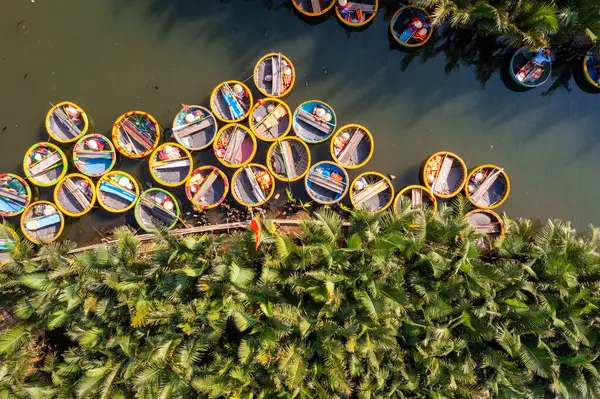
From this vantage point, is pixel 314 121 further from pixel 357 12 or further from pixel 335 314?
pixel 335 314

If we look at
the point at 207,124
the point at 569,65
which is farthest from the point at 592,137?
the point at 207,124

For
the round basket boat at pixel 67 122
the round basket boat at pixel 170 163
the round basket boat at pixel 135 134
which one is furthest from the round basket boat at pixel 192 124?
the round basket boat at pixel 67 122

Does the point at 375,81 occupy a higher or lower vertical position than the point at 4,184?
higher

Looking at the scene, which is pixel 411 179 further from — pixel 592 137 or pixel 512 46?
pixel 592 137

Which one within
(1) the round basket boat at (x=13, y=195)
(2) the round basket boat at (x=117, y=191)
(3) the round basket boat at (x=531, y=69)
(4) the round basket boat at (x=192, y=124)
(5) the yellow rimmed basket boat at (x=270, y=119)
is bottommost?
(1) the round basket boat at (x=13, y=195)

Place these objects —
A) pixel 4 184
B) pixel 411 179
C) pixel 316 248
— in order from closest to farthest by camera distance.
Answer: pixel 316 248 → pixel 4 184 → pixel 411 179

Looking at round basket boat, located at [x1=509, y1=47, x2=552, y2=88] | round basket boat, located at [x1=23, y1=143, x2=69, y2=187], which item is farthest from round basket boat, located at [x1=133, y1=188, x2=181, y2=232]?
round basket boat, located at [x1=509, y1=47, x2=552, y2=88]

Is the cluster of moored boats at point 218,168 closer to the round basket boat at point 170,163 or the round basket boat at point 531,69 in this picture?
the round basket boat at point 170,163

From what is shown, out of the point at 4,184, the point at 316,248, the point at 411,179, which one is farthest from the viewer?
the point at 411,179
